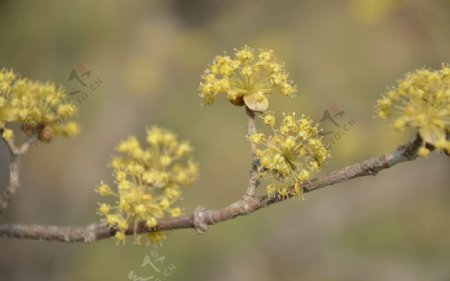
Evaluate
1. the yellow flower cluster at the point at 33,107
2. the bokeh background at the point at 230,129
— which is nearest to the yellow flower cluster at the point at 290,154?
the yellow flower cluster at the point at 33,107

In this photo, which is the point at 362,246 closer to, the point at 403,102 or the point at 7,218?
the point at 7,218

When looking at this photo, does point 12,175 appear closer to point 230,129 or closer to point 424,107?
point 424,107

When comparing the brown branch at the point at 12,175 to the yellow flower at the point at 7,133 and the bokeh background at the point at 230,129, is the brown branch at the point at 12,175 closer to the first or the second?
the yellow flower at the point at 7,133

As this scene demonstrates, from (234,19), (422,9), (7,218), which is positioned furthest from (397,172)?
(7,218)

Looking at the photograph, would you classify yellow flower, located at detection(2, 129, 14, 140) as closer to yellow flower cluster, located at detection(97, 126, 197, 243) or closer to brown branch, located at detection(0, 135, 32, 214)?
brown branch, located at detection(0, 135, 32, 214)

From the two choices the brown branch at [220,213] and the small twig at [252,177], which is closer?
the brown branch at [220,213]

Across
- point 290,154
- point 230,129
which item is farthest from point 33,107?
point 230,129
